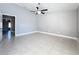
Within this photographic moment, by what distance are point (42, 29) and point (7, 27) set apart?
5.18 m

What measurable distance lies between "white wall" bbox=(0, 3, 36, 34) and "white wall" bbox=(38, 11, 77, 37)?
52.4 inches

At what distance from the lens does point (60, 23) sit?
7477mm

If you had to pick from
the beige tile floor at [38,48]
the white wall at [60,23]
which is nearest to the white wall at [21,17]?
the white wall at [60,23]

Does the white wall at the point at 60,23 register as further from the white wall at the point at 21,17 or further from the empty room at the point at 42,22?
the white wall at the point at 21,17

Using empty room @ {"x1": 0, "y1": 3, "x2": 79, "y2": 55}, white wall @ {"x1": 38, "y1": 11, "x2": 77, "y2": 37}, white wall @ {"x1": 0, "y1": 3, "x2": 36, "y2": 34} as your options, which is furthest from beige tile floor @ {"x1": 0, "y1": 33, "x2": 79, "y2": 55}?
white wall @ {"x1": 0, "y1": 3, "x2": 36, "y2": 34}

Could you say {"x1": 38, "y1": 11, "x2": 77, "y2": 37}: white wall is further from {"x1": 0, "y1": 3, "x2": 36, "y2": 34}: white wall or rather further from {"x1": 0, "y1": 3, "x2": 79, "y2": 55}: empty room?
{"x1": 0, "y1": 3, "x2": 36, "y2": 34}: white wall

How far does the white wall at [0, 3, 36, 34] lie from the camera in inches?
228

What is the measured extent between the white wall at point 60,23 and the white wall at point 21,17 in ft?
4.36

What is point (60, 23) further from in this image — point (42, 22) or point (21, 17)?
point (21, 17)

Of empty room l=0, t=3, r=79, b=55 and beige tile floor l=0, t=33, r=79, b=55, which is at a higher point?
empty room l=0, t=3, r=79, b=55

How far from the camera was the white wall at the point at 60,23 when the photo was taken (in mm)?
6384

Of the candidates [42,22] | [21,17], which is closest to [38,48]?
[21,17]

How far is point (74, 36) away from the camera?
6254 millimetres

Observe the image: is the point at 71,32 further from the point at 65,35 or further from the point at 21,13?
the point at 21,13
